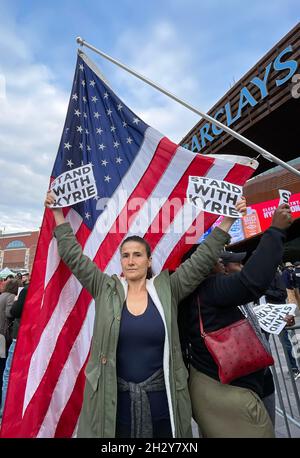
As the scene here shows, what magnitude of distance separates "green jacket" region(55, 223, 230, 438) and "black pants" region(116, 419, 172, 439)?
0.22 feet

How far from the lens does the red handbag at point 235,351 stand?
183 centimetres

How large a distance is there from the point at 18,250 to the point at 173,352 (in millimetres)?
93111

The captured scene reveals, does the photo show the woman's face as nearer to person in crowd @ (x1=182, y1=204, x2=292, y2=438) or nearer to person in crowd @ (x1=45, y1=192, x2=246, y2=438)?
person in crowd @ (x1=45, y1=192, x2=246, y2=438)

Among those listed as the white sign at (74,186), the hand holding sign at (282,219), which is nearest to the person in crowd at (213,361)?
the hand holding sign at (282,219)

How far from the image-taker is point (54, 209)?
258cm

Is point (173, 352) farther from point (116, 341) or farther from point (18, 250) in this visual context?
point (18, 250)

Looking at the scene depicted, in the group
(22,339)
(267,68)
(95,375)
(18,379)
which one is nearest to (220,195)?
(95,375)

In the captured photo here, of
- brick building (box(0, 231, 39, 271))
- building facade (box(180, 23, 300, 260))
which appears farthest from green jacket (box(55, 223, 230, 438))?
brick building (box(0, 231, 39, 271))

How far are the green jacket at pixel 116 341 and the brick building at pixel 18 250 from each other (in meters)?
87.6

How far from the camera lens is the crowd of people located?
5.95 feet

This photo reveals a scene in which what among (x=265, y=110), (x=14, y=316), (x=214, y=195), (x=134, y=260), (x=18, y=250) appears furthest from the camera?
(x=18, y=250)

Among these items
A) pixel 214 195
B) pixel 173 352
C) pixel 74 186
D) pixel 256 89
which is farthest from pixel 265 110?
pixel 173 352

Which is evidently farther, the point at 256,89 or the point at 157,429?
the point at 256,89

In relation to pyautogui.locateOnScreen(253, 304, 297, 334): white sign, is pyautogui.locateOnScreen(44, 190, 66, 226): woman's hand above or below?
above
